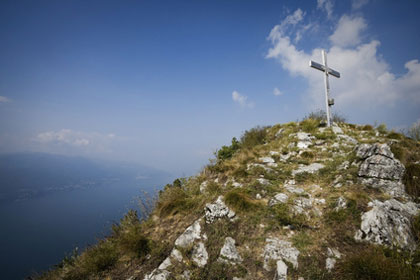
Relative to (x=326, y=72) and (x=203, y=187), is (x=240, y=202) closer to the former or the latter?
(x=203, y=187)

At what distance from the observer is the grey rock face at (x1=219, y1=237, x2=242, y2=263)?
13.8 ft

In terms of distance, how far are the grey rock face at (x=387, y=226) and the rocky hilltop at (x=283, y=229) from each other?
0.02 metres

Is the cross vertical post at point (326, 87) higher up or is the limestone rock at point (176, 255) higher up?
the cross vertical post at point (326, 87)

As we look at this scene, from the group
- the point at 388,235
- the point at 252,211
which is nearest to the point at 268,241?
the point at 252,211

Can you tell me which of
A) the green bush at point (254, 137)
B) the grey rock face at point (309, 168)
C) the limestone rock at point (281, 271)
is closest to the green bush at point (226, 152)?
the green bush at point (254, 137)

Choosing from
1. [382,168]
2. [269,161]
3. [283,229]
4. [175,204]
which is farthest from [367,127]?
[175,204]

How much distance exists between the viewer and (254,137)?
1380cm

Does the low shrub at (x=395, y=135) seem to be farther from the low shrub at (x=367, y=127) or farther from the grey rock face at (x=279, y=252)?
the grey rock face at (x=279, y=252)

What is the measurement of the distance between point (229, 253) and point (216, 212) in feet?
4.19

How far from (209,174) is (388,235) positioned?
5.95m

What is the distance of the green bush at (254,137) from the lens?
525 inches

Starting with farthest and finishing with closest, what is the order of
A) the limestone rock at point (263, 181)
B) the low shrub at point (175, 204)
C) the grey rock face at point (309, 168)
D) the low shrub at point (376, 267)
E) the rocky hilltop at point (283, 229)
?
1. the grey rock face at point (309, 168)
2. the limestone rock at point (263, 181)
3. the low shrub at point (175, 204)
4. the rocky hilltop at point (283, 229)
5. the low shrub at point (376, 267)

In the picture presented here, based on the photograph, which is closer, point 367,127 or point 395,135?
point 395,135

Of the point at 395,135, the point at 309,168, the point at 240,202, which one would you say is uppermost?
the point at 395,135
